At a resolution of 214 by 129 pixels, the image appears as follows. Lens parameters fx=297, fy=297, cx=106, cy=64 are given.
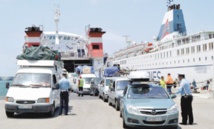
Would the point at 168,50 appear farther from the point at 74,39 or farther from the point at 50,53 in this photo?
the point at 50,53

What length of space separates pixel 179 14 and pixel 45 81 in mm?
42338

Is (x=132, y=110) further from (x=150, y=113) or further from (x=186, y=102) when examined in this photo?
(x=186, y=102)

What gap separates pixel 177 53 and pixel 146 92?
117 ft

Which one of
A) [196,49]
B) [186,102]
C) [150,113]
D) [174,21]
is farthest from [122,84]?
[174,21]

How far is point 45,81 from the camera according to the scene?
12.6 metres

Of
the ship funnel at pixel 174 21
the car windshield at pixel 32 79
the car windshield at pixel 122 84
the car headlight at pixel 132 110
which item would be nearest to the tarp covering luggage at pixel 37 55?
the car windshield at pixel 32 79

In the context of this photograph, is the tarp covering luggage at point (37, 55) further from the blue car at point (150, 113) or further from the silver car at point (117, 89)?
the blue car at point (150, 113)

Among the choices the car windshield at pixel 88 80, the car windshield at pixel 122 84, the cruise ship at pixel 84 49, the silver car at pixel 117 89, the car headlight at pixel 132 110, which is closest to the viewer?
the car headlight at pixel 132 110

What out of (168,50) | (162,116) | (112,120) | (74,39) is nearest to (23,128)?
(112,120)

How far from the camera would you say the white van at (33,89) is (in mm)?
11386

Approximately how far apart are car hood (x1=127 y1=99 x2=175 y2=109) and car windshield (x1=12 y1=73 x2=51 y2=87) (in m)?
4.59

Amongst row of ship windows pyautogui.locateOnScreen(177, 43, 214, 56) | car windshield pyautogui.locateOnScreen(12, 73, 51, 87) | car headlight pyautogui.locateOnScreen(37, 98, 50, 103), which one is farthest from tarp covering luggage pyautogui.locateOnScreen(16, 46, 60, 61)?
row of ship windows pyautogui.locateOnScreen(177, 43, 214, 56)

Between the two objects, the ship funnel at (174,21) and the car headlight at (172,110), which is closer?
the car headlight at (172,110)

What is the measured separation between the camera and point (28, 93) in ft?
38.2
